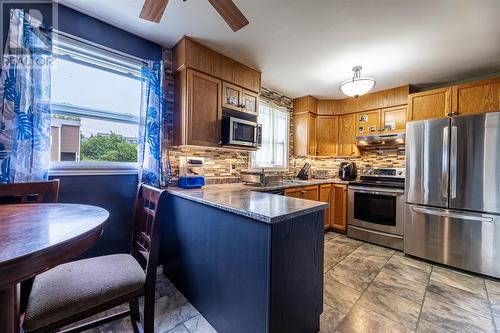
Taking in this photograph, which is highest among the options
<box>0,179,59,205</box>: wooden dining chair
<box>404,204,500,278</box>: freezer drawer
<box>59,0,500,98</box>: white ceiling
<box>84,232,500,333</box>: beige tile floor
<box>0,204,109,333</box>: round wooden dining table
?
<box>59,0,500,98</box>: white ceiling

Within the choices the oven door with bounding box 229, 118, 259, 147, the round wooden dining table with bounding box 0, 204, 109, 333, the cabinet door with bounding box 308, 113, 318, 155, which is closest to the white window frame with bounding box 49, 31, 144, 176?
the round wooden dining table with bounding box 0, 204, 109, 333

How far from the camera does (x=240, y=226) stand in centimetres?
130

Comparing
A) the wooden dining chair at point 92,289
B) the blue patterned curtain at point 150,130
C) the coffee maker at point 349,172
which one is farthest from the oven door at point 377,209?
the wooden dining chair at point 92,289

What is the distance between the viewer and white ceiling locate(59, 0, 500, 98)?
1729 mm

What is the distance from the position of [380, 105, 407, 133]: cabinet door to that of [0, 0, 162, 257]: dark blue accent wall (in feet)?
11.2

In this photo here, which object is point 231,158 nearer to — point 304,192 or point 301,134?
point 304,192

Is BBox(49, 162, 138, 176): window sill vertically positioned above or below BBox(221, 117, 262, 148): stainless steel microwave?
below

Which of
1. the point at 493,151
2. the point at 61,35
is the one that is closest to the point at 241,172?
the point at 61,35

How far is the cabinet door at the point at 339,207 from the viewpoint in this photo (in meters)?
3.55

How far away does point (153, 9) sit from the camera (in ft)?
4.37

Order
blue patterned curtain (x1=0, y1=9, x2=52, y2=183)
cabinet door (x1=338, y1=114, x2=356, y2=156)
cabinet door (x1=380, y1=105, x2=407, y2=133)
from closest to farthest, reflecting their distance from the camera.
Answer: blue patterned curtain (x1=0, y1=9, x2=52, y2=183) → cabinet door (x1=380, y1=105, x2=407, y2=133) → cabinet door (x1=338, y1=114, x2=356, y2=156)

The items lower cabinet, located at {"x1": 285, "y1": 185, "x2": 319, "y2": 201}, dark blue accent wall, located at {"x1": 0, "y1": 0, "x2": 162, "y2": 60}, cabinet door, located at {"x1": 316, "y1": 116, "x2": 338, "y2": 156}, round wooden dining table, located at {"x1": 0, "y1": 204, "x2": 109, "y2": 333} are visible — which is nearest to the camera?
round wooden dining table, located at {"x1": 0, "y1": 204, "x2": 109, "y2": 333}

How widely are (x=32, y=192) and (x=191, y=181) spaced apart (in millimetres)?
1199

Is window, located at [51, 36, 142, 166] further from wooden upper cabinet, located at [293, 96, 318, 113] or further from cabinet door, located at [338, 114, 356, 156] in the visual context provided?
cabinet door, located at [338, 114, 356, 156]
